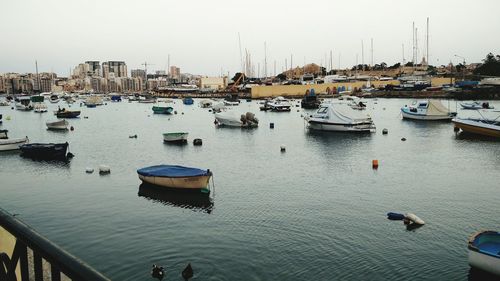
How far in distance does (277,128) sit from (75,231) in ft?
134

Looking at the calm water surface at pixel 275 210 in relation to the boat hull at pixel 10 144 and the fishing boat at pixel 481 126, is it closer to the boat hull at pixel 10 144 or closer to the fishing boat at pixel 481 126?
the boat hull at pixel 10 144

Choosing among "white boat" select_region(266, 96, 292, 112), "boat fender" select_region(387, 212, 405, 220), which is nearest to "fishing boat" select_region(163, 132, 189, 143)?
"boat fender" select_region(387, 212, 405, 220)

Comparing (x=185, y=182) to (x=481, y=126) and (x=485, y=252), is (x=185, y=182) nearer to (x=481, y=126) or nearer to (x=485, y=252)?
(x=485, y=252)

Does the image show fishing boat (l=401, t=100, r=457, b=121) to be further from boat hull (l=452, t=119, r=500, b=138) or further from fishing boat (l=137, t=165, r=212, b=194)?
fishing boat (l=137, t=165, r=212, b=194)

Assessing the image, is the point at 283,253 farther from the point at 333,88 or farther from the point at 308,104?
the point at 333,88

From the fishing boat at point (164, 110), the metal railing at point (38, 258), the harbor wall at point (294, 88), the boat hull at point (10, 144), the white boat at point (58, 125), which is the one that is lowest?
the boat hull at point (10, 144)

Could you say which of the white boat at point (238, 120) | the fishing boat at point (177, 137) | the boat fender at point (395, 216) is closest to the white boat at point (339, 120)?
the white boat at point (238, 120)

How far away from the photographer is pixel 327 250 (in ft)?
51.5

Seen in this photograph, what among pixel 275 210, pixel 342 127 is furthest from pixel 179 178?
pixel 342 127

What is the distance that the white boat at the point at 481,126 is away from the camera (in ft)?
143

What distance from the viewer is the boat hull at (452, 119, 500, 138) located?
43.5 metres

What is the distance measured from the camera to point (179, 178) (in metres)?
23.3

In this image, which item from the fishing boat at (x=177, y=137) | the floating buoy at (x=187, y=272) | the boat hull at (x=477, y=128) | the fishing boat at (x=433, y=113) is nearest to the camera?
the floating buoy at (x=187, y=272)

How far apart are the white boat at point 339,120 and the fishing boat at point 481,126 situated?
903cm
